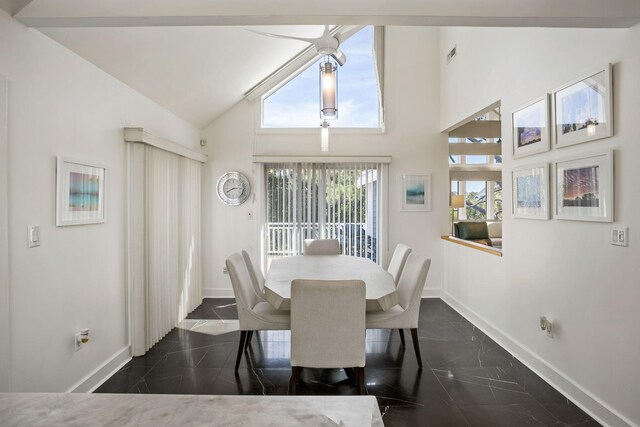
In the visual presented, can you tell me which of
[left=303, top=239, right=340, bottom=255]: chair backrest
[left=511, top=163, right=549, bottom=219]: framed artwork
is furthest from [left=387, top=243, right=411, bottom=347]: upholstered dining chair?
[left=511, top=163, right=549, bottom=219]: framed artwork

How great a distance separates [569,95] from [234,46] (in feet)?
9.49

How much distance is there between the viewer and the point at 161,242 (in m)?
3.62

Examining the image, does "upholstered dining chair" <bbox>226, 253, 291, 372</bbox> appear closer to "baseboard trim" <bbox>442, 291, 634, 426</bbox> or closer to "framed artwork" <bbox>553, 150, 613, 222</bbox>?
"baseboard trim" <bbox>442, 291, 634, 426</bbox>

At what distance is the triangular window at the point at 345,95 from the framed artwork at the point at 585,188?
3.02m

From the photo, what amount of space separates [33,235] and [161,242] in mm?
1565

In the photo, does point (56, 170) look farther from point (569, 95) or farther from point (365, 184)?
point (365, 184)

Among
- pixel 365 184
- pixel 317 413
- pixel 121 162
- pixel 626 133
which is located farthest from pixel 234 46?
pixel 317 413

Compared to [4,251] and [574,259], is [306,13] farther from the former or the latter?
[574,259]

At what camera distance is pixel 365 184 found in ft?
17.2

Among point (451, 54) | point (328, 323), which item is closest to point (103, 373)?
point (328, 323)

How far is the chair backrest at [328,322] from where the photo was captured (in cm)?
221

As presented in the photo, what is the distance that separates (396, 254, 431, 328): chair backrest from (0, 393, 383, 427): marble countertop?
2097 millimetres

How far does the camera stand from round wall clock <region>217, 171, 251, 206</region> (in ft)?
16.9

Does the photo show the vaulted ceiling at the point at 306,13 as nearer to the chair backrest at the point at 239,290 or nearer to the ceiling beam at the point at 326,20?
the ceiling beam at the point at 326,20
